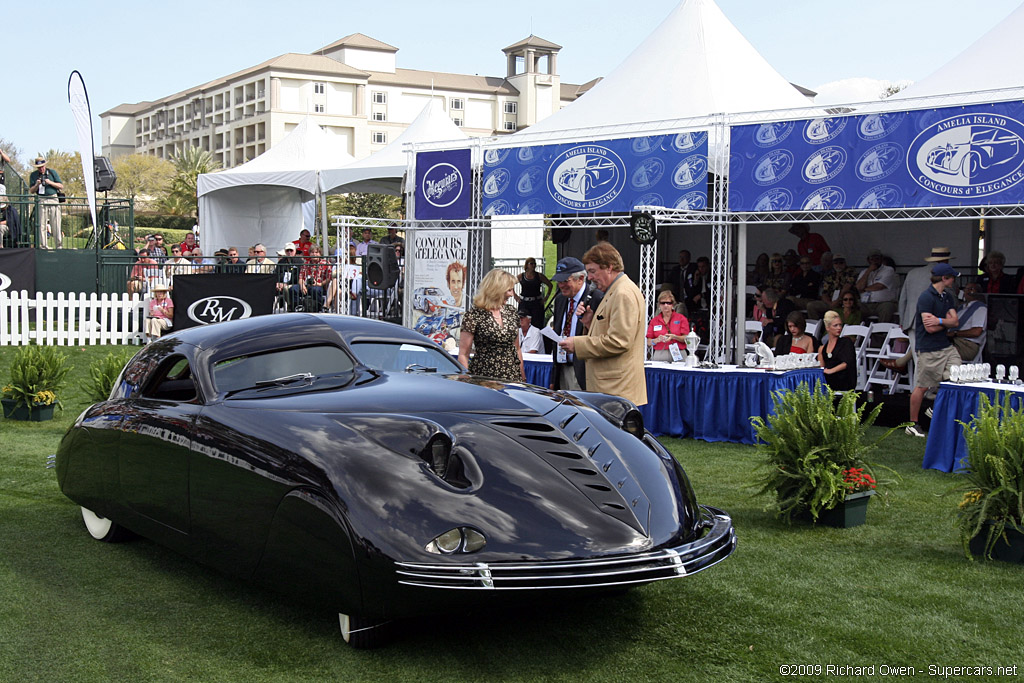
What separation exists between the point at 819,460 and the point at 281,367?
343cm

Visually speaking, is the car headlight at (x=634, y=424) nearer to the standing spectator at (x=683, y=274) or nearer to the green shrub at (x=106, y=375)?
the green shrub at (x=106, y=375)

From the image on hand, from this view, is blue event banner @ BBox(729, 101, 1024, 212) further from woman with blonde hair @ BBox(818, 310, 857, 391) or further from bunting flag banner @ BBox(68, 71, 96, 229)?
bunting flag banner @ BBox(68, 71, 96, 229)

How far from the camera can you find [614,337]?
22.4 feet

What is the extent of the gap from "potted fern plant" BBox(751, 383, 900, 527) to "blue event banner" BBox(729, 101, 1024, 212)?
18.2 feet

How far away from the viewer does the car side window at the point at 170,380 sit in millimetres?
5195

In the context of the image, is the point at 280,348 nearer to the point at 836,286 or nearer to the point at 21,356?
the point at 21,356

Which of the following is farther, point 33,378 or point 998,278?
point 998,278

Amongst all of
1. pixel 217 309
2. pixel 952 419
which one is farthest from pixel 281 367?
pixel 217 309

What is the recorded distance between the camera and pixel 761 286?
15828mm

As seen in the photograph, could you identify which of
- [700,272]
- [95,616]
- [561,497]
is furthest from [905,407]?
[95,616]

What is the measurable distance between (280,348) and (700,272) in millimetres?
12457

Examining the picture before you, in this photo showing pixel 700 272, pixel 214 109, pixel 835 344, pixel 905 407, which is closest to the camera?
pixel 835 344

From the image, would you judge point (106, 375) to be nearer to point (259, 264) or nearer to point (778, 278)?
point (259, 264)

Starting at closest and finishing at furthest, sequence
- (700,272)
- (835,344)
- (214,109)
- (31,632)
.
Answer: (31,632), (835,344), (700,272), (214,109)
